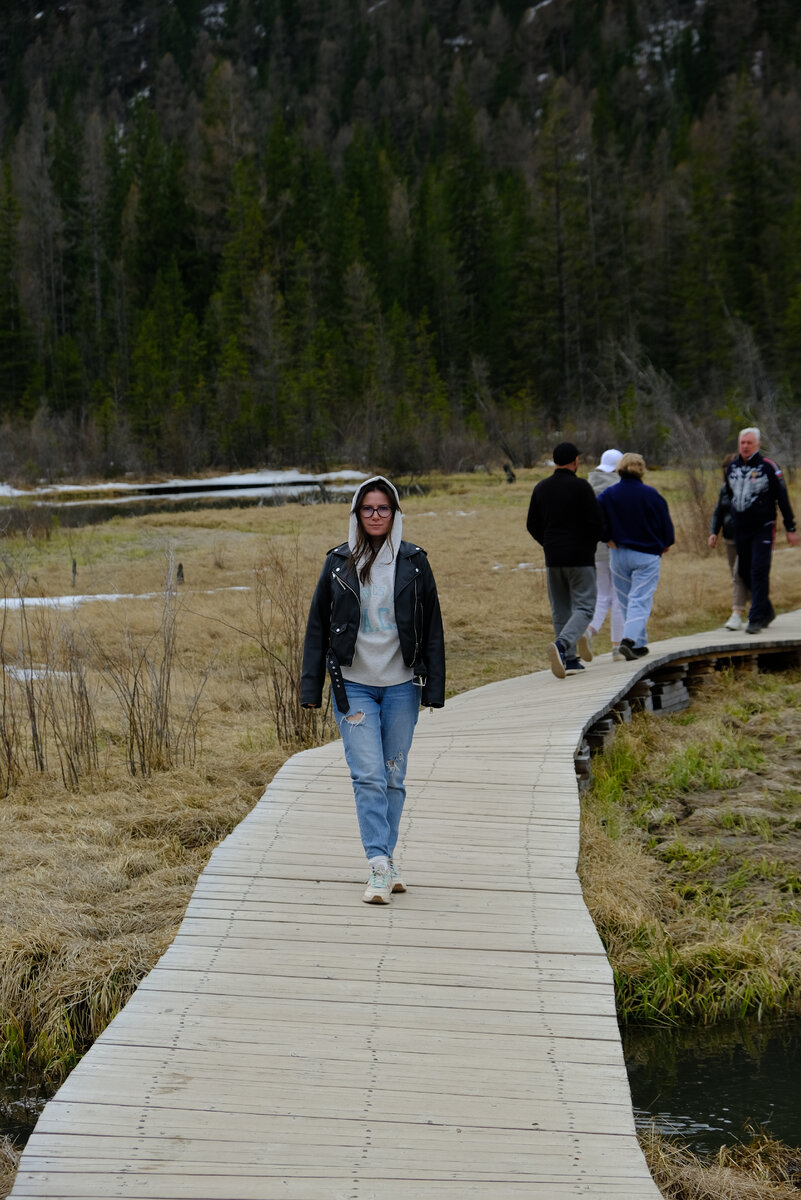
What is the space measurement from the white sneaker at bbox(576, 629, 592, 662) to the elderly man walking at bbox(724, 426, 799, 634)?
156 cm

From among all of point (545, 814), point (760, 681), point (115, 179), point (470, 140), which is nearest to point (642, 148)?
point (470, 140)

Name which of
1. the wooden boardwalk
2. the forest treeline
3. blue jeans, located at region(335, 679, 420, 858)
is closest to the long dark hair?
blue jeans, located at region(335, 679, 420, 858)

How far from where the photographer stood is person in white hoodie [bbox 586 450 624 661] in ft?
34.0

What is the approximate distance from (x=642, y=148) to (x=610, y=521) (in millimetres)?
72477

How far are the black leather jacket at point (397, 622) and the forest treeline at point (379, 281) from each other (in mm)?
39938

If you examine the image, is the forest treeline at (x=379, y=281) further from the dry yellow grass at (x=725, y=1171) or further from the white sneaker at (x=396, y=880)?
the dry yellow grass at (x=725, y=1171)

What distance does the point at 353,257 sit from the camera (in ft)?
205

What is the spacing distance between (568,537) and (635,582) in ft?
3.26

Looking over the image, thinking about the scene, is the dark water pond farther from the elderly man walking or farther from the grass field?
the elderly man walking

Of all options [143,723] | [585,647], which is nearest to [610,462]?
[585,647]

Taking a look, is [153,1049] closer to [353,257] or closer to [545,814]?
[545,814]

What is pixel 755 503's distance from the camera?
34.2 feet

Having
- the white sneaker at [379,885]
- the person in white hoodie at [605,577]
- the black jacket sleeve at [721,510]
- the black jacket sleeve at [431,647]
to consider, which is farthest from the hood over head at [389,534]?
the black jacket sleeve at [721,510]

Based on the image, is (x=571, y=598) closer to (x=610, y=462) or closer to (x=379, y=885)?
(x=610, y=462)
